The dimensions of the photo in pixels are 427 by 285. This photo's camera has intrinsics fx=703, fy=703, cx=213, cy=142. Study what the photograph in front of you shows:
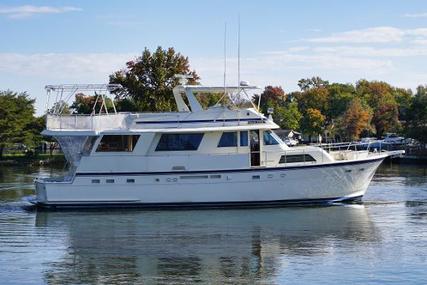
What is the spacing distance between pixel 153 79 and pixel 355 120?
102 feet

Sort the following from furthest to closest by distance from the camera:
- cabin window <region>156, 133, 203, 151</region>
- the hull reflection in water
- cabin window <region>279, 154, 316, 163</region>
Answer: cabin window <region>156, 133, 203, 151</region>
cabin window <region>279, 154, 316, 163</region>
the hull reflection in water

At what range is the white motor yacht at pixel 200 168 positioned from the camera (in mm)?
27781

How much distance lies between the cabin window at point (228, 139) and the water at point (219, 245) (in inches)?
107

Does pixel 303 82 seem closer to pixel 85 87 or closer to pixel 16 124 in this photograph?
pixel 16 124

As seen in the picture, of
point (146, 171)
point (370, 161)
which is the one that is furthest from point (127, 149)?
point (370, 161)

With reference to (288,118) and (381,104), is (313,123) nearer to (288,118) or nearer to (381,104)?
(288,118)

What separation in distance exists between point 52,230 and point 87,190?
4.19 m

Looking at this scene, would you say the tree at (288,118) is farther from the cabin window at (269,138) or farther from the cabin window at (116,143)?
the cabin window at (116,143)

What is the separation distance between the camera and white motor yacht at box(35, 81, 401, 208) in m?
27.8

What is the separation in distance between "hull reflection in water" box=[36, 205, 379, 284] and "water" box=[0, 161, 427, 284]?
30 millimetres

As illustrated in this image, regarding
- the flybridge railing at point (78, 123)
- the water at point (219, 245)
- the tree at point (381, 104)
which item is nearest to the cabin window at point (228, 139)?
the water at point (219, 245)

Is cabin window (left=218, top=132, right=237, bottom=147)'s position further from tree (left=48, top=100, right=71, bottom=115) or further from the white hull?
tree (left=48, top=100, right=71, bottom=115)

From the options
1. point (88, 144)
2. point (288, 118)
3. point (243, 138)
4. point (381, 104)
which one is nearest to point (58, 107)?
point (88, 144)

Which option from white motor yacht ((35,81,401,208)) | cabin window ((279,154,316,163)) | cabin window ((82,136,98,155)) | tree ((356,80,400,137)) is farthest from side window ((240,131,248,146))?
tree ((356,80,400,137))
